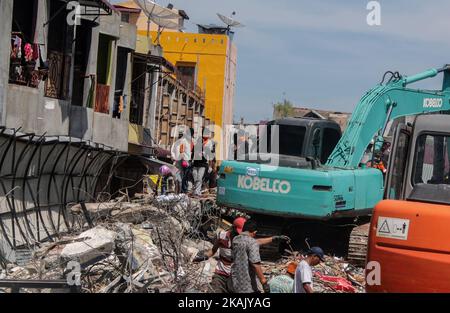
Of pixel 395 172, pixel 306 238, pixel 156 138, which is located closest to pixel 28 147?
pixel 306 238

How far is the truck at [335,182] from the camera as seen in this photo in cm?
1402

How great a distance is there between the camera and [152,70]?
28.1 m

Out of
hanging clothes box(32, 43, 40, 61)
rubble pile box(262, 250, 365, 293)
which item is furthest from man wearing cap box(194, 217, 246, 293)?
hanging clothes box(32, 43, 40, 61)

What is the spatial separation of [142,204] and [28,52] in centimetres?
416

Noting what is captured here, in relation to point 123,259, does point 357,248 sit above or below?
below

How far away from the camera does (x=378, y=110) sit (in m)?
15.1

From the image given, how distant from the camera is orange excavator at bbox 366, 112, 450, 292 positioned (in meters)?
7.67

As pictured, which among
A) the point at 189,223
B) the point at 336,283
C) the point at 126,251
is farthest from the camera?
the point at 189,223

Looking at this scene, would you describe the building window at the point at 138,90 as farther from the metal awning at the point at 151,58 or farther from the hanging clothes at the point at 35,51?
the hanging clothes at the point at 35,51

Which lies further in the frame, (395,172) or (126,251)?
(126,251)

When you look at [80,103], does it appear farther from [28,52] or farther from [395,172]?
[395,172]

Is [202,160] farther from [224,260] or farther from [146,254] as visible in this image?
[224,260]

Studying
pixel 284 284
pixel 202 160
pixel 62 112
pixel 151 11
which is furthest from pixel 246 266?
pixel 151 11

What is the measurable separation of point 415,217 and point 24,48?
441 inches
